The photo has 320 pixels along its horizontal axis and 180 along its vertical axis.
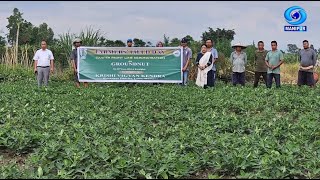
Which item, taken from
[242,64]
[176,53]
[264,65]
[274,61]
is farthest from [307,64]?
[176,53]

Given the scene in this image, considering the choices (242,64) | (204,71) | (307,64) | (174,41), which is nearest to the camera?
(307,64)

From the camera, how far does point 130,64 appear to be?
1269cm

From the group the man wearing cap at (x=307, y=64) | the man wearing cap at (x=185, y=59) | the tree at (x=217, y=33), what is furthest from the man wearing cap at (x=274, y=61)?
the tree at (x=217, y=33)

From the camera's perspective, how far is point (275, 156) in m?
4.12

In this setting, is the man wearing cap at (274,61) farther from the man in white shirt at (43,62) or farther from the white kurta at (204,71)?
the man in white shirt at (43,62)

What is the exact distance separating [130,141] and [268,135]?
166 centimetres

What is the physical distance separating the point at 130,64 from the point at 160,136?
7.56 meters

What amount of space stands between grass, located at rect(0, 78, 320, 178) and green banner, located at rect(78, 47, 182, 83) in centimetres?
423

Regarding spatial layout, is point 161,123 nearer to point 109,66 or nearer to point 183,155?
point 183,155

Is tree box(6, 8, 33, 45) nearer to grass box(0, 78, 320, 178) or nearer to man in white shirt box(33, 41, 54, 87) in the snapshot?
man in white shirt box(33, 41, 54, 87)

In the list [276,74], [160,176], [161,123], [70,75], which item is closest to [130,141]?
[160,176]

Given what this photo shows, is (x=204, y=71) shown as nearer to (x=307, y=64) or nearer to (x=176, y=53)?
(x=176, y=53)

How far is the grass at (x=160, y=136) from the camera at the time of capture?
397 cm

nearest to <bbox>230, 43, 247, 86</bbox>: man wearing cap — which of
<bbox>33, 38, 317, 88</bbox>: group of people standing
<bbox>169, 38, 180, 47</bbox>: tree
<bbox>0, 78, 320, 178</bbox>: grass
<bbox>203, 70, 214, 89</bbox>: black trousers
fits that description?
<bbox>33, 38, 317, 88</bbox>: group of people standing
